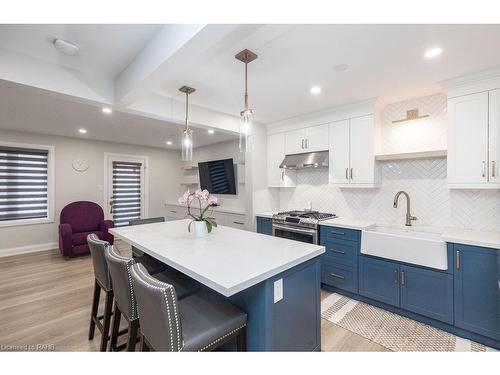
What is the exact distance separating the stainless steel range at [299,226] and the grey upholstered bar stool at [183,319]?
1.82 m

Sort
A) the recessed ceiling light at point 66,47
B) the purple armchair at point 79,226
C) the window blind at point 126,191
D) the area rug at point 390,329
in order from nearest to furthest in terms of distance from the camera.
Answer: the recessed ceiling light at point 66,47 → the area rug at point 390,329 → the purple armchair at point 79,226 → the window blind at point 126,191

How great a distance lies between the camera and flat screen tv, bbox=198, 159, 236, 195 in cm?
539

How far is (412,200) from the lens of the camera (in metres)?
2.89

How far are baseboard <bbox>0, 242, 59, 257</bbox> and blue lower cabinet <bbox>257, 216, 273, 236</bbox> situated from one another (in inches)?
177

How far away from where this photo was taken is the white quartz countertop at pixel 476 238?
6.38 ft

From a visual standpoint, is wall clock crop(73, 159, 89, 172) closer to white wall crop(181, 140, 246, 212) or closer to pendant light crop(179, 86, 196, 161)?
white wall crop(181, 140, 246, 212)

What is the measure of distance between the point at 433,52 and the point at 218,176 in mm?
4460

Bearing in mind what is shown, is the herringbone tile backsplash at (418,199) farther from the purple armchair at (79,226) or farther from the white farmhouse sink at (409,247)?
the purple armchair at (79,226)

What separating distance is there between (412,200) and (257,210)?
213 cm

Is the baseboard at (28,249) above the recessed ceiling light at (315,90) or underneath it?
underneath

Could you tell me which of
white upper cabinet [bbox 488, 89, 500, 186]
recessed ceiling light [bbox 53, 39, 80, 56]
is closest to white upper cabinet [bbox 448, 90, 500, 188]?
white upper cabinet [bbox 488, 89, 500, 186]

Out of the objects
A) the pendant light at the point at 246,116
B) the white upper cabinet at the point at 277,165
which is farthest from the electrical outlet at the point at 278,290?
the white upper cabinet at the point at 277,165
